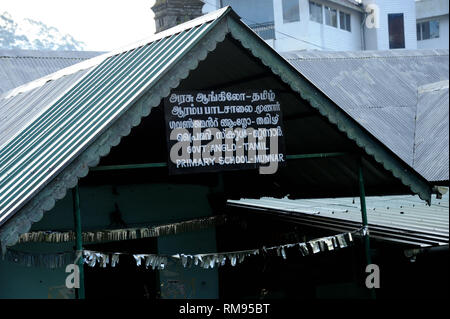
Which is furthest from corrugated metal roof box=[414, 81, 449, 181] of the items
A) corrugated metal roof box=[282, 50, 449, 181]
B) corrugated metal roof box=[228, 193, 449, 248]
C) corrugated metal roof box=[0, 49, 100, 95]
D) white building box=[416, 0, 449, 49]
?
white building box=[416, 0, 449, 49]

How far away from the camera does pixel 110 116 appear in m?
7.88

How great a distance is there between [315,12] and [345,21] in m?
3.39

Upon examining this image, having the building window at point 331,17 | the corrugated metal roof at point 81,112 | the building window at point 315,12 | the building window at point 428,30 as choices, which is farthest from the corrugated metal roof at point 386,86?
the building window at point 428,30

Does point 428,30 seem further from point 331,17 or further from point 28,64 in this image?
point 28,64

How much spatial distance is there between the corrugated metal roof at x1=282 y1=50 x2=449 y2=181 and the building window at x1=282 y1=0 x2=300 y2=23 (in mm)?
16206

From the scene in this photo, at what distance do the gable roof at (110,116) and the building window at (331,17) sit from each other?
3422 cm

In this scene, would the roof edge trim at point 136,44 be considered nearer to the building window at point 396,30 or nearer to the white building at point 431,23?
the building window at point 396,30

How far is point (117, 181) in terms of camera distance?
12.0 m

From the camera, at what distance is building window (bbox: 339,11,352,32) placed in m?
44.5

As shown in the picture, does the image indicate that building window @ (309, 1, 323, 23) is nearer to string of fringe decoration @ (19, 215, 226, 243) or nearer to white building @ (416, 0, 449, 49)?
white building @ (416, 0, 449, 49)

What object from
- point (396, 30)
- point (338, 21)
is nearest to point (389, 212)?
point (338, 21)

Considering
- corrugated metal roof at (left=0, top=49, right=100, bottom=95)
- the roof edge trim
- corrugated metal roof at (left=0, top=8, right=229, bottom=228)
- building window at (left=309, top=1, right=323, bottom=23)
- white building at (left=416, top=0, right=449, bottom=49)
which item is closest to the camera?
corrugated metal roof at (left=0, top=8, right=229, bottom=228)
